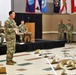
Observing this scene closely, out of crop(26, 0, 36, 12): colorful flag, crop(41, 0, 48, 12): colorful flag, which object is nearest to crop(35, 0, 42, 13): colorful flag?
crop(41, 0, 48, 12): colorful flag

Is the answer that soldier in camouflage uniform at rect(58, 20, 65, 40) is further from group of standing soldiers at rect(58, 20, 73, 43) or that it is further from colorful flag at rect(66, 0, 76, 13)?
colorful flag at rect(66, 0, 76, 13)

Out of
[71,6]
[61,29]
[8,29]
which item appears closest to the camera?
[8,29]

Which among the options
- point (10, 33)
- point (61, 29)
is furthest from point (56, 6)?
point (10, 33)

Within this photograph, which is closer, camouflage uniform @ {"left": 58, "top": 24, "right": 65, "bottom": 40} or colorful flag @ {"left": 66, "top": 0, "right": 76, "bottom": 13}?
colorful flag @ {"left": 66, "top": 0, "right": 76, "bottom": 13}

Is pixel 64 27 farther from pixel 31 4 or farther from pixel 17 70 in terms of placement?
pixel 17 70

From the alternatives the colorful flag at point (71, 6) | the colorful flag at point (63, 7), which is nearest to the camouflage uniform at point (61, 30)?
the colorful flag at point (63, 7)

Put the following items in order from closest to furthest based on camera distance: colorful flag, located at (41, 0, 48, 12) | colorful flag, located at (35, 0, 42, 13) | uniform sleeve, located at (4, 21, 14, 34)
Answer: uniform sleeve, located at (4, 21, 14, 34), colorful flag, located at (35, 0, 42, 13), colorful flag, located at (41, 0, 48, 12)

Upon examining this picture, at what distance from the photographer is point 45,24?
57.1ft

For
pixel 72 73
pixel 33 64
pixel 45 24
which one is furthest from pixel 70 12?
pixel 72 73

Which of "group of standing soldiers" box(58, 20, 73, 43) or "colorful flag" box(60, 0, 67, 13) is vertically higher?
"colorful flag" box(60, 0, 67, 13)

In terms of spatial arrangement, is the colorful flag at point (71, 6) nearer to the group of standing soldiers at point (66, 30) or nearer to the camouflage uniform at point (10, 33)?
the group of standing soldiers at point (66, 30)

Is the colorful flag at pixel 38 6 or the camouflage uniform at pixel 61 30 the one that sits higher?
the colorful flag at pixel 38 6

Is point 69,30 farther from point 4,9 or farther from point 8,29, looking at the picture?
point 8,29

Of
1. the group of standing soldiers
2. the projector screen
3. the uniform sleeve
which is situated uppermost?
the projector screen
